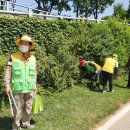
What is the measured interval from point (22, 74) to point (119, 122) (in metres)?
3.22

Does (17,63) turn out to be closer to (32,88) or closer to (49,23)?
(32,88)

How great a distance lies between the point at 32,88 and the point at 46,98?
3.45m

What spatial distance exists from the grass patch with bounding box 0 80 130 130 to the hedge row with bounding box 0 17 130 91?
0.75 meters

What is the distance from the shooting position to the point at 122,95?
13414mm

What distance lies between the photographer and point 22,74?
7.89m

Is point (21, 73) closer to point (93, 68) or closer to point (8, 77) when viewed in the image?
point (8, 77)

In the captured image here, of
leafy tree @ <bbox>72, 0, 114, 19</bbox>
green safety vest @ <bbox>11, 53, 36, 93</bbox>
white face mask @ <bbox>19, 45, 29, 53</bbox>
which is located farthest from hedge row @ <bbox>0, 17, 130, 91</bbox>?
leafy tree @ <bbox>72, 0, 114, 19</bbox>

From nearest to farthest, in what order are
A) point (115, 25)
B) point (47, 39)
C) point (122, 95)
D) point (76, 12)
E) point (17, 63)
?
point (17, 63) → point (122, 95) → point (47, 39) → point (115, 25) → point (76, 12)

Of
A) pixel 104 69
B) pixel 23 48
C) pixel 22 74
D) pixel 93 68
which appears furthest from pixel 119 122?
pixel 93 68

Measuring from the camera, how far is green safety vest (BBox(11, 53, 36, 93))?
7809 mm

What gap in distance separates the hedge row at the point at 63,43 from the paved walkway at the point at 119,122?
264 centimetres

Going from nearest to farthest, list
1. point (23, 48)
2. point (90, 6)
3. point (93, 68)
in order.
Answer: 1. point (23, 48)
2. point (93, 68)
3. point (90, 6)

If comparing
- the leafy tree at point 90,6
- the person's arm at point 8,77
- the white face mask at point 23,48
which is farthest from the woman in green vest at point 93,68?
the leafy tree at point 90,6

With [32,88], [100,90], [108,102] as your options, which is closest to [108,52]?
[100,90]
